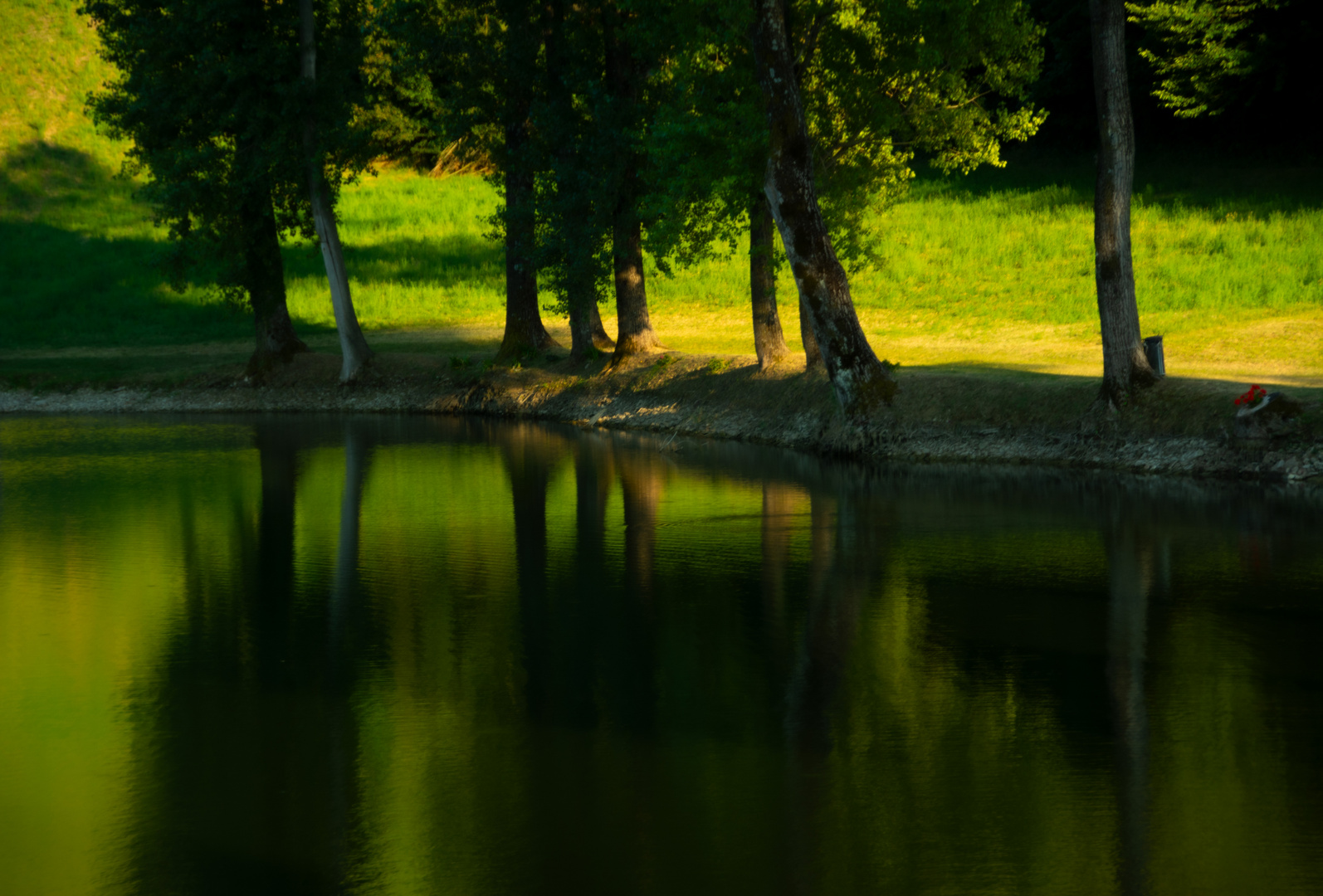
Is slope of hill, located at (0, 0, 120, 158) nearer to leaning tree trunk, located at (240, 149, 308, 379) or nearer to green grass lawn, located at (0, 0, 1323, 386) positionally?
green grass lawn, located at (0, 0, 1323, 386)

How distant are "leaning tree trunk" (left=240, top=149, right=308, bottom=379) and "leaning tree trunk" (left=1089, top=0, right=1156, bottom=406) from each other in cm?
1903

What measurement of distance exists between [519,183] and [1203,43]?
2487 centimetres

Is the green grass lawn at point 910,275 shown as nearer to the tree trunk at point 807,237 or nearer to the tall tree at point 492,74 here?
the tall tree at point 492,74

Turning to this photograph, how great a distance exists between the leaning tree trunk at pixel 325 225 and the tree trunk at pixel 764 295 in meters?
10.5

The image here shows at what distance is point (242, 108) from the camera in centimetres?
2961

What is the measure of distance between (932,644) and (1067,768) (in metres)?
2.73

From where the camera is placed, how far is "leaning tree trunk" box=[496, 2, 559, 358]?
27094 mm

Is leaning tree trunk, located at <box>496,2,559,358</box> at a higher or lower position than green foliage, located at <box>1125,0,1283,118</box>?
lower

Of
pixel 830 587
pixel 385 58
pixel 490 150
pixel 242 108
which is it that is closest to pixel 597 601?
pixel 830 587

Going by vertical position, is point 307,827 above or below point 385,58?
below

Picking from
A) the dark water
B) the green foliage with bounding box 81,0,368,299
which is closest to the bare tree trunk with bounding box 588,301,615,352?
the green foliage with bounding box 81,0,368,299

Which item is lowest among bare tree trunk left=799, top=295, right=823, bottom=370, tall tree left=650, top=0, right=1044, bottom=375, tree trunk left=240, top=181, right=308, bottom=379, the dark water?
the dark water

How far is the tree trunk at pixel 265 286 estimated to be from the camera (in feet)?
101

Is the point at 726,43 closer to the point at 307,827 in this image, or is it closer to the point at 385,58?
the point at 307,827
